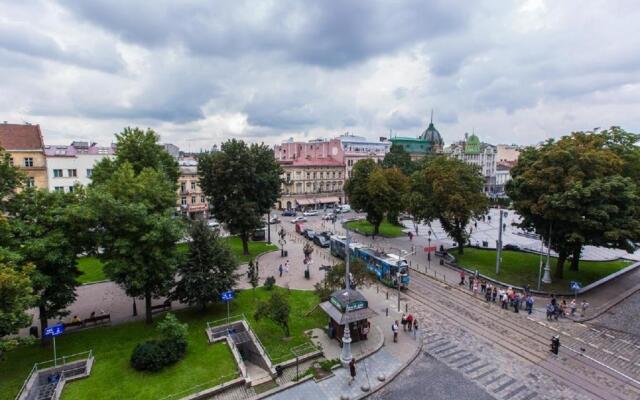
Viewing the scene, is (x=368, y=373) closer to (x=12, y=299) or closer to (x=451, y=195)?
(x=12, y=299)

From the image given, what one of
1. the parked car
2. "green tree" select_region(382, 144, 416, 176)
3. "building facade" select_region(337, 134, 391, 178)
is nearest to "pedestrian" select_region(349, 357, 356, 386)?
the parked car

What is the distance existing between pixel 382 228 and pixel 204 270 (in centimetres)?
3892

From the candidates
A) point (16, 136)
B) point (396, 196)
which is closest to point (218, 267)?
point (396, 196)

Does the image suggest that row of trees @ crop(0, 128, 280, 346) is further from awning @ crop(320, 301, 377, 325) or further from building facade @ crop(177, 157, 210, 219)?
building facade @ crop(177, 157, 210, 219)

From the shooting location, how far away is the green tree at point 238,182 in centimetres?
3825

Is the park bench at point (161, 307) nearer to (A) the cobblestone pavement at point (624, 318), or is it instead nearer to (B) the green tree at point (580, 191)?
(B) the green tree at point (580, 191)

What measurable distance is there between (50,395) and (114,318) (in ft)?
28.8

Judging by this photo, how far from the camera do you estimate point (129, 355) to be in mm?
19875

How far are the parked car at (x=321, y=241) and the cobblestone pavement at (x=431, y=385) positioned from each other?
27.9m

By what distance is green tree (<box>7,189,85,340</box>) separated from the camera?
Result: 18422 mm

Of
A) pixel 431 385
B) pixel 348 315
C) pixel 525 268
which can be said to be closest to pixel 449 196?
pixel 525 268

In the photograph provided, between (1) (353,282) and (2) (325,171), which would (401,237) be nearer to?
(1) (353,282)

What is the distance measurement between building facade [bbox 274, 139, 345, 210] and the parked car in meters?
27.0

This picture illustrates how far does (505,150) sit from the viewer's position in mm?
141000
